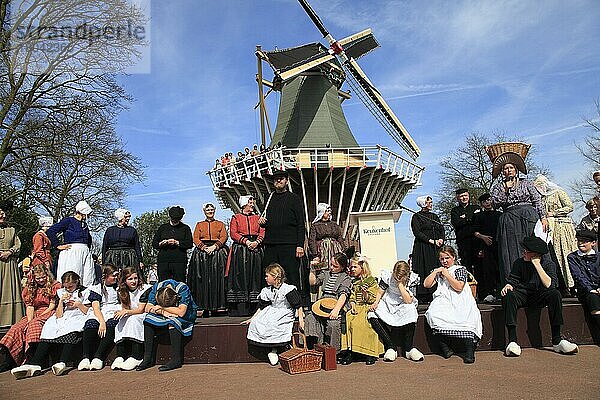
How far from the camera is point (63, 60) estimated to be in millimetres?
10617

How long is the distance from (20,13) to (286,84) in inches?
563

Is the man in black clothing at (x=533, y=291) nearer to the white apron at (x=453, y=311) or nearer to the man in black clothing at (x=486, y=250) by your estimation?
the white apron at (x=453, y=311)

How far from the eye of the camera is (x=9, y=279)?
5922 mm

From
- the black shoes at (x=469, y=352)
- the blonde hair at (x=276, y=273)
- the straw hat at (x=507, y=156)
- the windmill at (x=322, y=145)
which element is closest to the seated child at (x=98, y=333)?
the blonde hair at (x=276, y=273)

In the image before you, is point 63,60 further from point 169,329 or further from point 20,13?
point 169,329

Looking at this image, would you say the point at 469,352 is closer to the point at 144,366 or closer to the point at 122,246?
the point at 144,366

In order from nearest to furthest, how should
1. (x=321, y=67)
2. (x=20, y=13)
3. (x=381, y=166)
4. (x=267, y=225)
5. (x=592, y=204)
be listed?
(x=267, y=225) → (x=592, y=204) → (x=20, y=13) → (x=381, y=166) → (x=321, y=67)

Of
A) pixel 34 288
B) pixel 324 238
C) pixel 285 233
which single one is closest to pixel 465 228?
pixel 324 238

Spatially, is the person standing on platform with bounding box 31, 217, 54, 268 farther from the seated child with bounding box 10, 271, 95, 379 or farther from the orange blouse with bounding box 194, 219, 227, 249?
the orange blouse with bounding box 194, 219, 227, 249

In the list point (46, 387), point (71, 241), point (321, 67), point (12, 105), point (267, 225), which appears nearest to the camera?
point (46, 387)

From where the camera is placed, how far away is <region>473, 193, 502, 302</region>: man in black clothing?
21.0 feet

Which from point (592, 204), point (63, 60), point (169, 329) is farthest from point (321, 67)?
point (169, 329)

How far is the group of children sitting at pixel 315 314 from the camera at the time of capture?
446 centimetres

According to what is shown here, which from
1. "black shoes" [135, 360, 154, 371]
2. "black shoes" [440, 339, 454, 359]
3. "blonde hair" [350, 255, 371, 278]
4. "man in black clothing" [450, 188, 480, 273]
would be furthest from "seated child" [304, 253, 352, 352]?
"man in black clothing" [450, 188, 480, 273]
